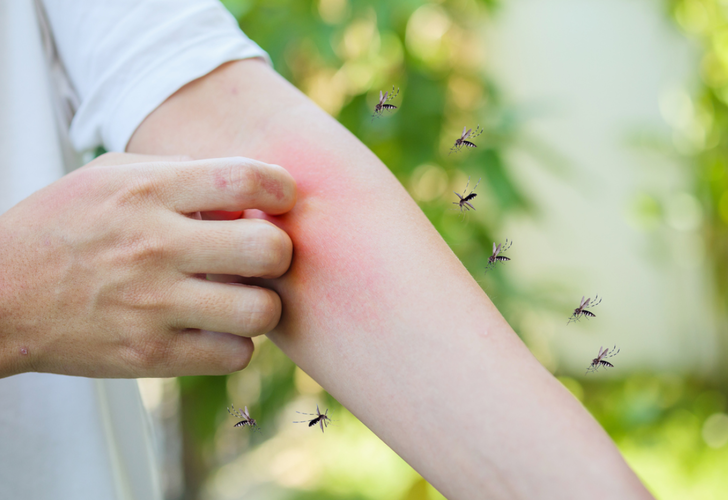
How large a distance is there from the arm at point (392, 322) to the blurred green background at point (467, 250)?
32cm

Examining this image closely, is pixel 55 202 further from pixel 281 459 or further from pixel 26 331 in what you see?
pixel 281 459

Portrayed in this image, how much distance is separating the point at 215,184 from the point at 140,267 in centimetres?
11

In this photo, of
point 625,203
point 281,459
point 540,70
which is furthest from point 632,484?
point 625,203

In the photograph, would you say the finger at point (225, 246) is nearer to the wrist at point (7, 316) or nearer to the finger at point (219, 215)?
the finger at point (219, 215)

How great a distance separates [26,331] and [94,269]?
0.09 meters

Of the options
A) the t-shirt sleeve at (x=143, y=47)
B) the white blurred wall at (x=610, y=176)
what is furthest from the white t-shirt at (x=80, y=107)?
the white blurred wall at (x=610, y=176)

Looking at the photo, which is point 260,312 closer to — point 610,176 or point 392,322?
point 392,322

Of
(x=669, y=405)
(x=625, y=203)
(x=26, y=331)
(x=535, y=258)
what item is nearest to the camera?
(x=26, y=331)

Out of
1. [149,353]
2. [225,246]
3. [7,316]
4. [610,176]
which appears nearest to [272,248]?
[225,246]

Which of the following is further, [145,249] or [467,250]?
[467,250]

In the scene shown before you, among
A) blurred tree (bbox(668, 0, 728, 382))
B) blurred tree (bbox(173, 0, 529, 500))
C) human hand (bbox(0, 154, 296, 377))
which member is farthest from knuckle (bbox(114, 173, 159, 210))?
blurred tree (bbox(668, 0, 728, 382))

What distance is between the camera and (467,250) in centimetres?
95

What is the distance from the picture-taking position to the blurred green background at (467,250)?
1210 mm

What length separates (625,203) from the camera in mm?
2783
